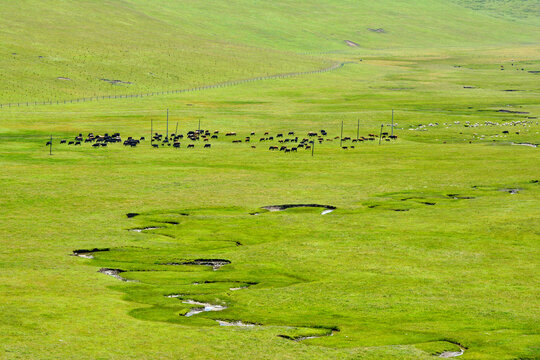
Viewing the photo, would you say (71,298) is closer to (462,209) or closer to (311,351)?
(311,351)

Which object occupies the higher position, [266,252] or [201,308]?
[266,252]

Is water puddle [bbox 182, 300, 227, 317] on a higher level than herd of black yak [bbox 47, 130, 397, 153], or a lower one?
lower

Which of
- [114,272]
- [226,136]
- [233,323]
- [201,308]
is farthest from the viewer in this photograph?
[226,136]

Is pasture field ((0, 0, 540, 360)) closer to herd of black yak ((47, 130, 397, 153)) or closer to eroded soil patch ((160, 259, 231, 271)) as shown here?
eroded soil patch ((160, 259, 231, 271))

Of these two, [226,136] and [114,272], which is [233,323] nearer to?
[114,272]

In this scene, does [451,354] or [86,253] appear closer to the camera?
[451,354]

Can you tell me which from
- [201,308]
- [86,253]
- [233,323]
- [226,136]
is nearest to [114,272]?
[86,253]

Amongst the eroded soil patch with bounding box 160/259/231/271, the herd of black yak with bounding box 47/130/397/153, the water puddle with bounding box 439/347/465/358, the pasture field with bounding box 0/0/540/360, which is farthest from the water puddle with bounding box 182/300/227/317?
the herd of black yak with bounding box 47/130/397/153

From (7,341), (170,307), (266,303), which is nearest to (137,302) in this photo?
(170,307)

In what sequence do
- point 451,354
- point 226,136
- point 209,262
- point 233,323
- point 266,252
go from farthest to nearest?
point 226,136 < point 266,252 < point 209,262 < point 233,323 < point 451,354

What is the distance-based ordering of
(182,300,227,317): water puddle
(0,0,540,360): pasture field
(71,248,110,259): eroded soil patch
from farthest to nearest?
(71,248,110,259): eroded soil patch → (182,300,227,317): water puddle → (0,0,540,360): pasture field

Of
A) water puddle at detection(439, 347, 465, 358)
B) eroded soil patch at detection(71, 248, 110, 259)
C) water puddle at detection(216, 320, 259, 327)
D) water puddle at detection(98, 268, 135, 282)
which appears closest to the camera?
water puddle at detection(439, 347, 465, 358)

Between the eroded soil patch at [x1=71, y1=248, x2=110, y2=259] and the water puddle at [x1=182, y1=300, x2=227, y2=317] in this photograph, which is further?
the eroded soil patch at [x1=71, y1=248, x2=110, y2=259]

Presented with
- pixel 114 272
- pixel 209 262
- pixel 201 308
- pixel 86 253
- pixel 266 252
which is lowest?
pixel 201 308
